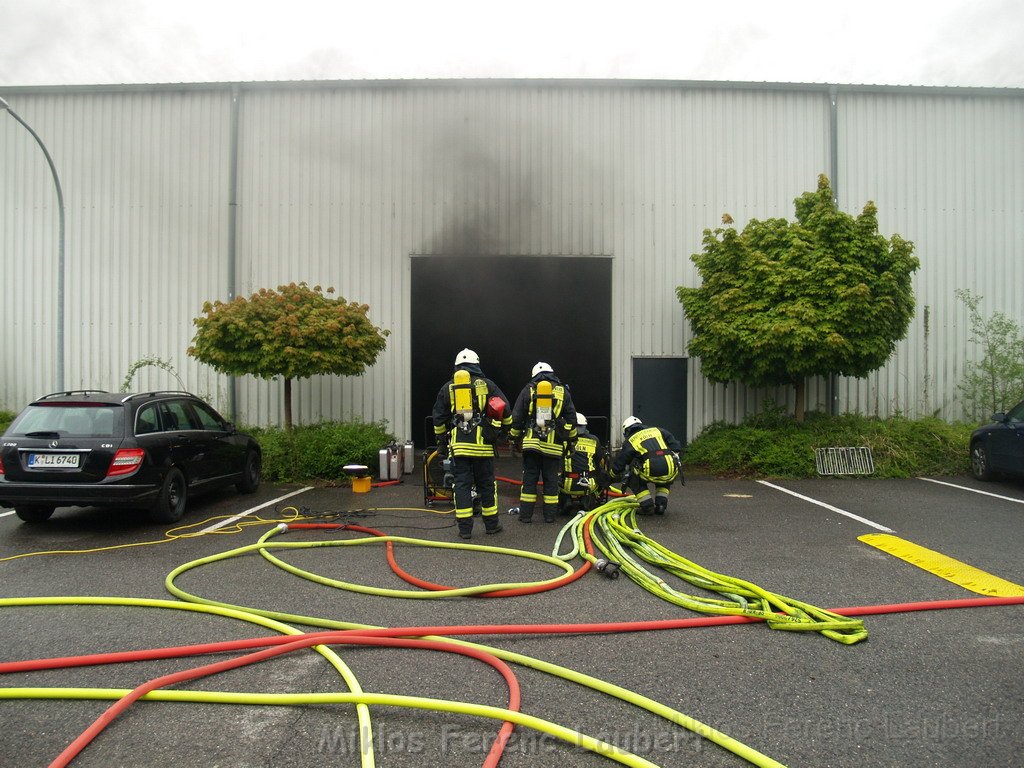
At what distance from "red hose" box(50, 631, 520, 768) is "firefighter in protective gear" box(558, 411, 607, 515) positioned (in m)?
3.70

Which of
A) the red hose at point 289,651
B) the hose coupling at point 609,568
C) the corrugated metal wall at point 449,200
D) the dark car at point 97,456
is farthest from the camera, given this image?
the corrugated metal wall at point 449,200

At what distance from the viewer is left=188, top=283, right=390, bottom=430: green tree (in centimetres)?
972

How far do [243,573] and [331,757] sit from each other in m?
2.79

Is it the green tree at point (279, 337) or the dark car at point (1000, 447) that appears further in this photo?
the green tree at point (279, 337)

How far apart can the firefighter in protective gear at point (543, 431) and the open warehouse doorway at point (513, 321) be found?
538 centimetres

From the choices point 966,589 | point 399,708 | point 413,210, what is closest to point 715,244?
point 413,210

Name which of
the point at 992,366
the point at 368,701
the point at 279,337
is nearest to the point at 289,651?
the point at 368,701

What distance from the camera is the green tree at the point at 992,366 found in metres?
11.8

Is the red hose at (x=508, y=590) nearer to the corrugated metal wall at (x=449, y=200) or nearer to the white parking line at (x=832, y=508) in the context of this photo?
the white parking line at (x=832, y=508)

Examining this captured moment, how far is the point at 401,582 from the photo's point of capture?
14.9 ft

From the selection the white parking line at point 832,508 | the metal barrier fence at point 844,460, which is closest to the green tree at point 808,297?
the metal barrier fence at point 844,460

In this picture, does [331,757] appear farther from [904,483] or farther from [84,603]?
[904,483]

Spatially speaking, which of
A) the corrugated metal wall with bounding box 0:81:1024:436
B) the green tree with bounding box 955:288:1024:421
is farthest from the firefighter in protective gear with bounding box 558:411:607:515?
the green tree with bounding box 955:288:1024:421

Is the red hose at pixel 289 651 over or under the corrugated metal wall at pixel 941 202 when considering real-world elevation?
under
